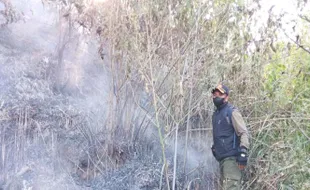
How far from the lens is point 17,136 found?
17.5 ft

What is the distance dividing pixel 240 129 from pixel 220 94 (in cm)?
48

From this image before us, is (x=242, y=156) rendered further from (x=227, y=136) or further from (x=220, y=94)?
(x=220, y=94)

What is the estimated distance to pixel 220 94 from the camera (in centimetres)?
507

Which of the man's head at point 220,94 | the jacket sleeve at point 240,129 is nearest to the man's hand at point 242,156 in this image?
the jacket sleeve at point 240,129

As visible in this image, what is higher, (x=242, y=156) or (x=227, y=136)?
(x=227, y=136)

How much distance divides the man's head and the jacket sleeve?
191mm

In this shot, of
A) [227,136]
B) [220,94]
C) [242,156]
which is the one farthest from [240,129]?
[220,94]

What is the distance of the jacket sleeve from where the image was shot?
16.0ft

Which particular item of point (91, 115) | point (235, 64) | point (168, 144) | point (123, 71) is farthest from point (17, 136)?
point (235, 64)

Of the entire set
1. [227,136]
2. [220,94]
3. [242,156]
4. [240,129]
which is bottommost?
[242,156]

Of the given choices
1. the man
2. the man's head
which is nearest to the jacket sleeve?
the man

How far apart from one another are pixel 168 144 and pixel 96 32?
5.70ft

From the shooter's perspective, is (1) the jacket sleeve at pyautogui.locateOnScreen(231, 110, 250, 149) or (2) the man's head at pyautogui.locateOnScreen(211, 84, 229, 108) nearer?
(1) the jacket sleeve at pyautogui.locateOnScreen(231, 110, 250, 149)

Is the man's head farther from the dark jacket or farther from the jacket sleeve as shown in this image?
the jacket sleeve
